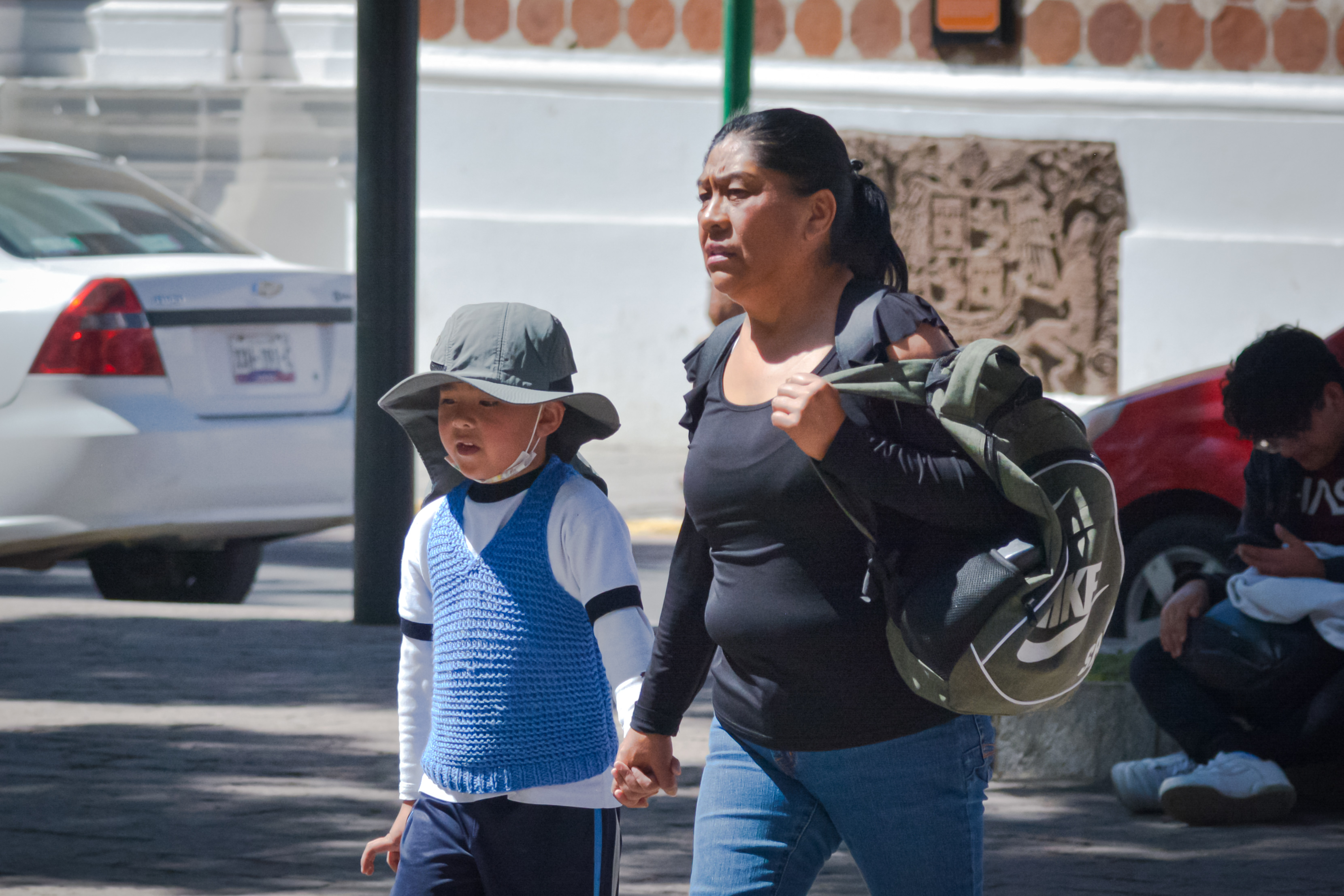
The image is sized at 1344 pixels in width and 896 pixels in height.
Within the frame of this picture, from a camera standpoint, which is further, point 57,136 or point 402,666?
point 57,136

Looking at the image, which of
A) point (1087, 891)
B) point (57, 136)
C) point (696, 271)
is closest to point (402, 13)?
point (1087, 891)

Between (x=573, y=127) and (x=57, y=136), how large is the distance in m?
5.15

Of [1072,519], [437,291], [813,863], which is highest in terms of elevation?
[1072,519]

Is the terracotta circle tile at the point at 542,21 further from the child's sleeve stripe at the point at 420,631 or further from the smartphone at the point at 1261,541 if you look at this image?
the child's sleeve stripe at the point at 420,631

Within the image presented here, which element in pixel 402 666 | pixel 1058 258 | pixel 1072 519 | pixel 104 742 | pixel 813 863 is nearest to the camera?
pixel 1072 519

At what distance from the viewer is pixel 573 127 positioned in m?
16.8

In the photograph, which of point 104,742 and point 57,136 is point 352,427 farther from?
point 57,136

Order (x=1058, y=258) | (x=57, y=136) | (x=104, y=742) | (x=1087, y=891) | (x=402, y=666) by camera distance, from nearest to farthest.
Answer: (x=402, y=666)
(x=1087, y=891)
(x=104, y=742)
(x=1058, y=258)
(x=57, y=136)

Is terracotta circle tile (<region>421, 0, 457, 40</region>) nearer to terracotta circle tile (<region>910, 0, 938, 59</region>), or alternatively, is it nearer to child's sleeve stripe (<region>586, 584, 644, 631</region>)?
terracotta circle tile (<region>910, 0, 938, 59</region>)

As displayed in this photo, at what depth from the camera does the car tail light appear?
7707 millimetres

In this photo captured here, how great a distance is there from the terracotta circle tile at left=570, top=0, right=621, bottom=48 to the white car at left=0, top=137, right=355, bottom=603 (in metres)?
8.29

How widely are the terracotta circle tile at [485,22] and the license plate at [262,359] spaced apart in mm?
9100

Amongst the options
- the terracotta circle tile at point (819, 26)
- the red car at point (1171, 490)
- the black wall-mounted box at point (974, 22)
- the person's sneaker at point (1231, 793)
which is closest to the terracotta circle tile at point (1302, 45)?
the black wall-mounted box at point (974, 22)

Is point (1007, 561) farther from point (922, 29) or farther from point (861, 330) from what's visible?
point (922, 29)
